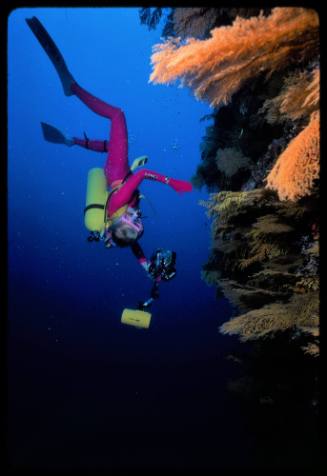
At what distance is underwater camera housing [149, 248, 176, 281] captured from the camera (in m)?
5.25

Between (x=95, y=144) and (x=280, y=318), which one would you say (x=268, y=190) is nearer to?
(x=280, y=318)

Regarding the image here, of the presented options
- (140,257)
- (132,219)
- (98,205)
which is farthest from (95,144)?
(140,257)

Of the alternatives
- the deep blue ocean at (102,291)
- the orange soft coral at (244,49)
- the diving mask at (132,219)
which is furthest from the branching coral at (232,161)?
the deep blue ocean at (102,291)

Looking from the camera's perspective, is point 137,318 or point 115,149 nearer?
point 137,318

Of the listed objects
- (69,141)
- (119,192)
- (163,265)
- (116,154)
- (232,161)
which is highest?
(69,141)

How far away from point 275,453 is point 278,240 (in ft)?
11.2

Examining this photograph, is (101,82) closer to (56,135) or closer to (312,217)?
(56,135)

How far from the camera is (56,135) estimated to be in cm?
578

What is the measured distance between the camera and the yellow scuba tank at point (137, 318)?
15.9 feet

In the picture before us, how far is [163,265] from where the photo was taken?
17.3 ft

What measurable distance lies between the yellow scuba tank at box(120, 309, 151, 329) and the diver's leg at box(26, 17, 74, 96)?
3907mm

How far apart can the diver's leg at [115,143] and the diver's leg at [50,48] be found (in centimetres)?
49

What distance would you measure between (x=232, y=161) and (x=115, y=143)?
1.97 metres

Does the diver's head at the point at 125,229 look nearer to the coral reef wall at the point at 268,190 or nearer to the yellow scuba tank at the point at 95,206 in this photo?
the yellow scuba tank at the point at 95,206
